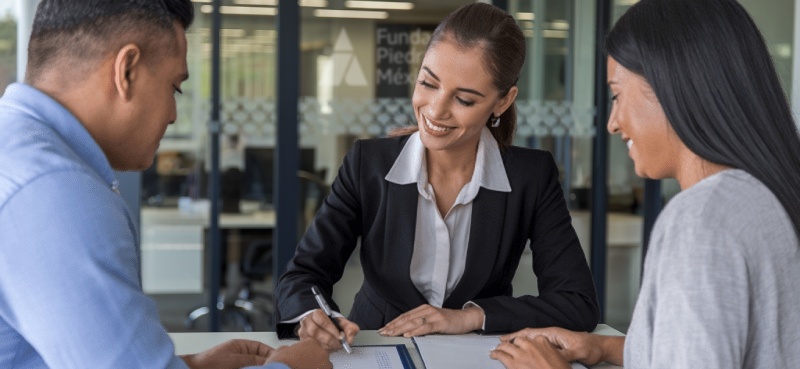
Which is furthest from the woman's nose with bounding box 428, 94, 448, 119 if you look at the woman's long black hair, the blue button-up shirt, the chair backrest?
the chair backrest

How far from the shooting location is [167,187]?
17.8 feet

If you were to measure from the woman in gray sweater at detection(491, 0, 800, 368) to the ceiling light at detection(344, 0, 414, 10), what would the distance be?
3493 millimetres

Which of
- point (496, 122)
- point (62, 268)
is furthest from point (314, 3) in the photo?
point (62, 268)

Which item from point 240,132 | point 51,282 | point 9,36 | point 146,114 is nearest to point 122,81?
point 146,114

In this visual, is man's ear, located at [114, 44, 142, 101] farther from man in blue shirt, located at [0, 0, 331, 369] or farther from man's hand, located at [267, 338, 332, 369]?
man's hand, located at [267, 338, 332, 369]

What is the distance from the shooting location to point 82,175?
3.33 feet

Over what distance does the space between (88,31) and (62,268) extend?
334 millimetres

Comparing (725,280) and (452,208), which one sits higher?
(725,280)

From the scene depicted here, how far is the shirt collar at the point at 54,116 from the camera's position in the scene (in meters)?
1.11

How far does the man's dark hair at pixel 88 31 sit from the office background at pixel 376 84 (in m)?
3.25

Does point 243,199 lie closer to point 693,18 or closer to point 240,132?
point 240,132

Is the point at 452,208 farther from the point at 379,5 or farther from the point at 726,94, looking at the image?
the point at 379,5

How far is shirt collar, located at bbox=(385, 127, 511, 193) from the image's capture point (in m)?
2.25

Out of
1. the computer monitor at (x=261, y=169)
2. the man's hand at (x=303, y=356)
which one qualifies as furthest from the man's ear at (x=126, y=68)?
the computer monitor at (x=261, y=169)
